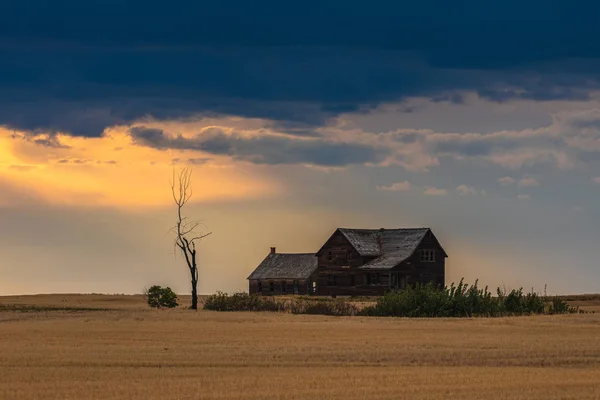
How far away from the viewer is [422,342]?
127 feet

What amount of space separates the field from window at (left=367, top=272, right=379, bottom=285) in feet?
133

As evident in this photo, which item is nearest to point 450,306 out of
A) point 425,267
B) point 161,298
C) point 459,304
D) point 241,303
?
point 459,304

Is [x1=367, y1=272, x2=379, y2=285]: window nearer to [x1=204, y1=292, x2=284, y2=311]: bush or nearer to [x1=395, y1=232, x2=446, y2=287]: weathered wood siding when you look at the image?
[x1=395, y1=232, x2=446, y2=287]: weathered wood siding

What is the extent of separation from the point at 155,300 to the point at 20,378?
45.7 m

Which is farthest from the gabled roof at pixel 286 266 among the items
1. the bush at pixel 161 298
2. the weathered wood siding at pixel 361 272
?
the bush at pixel 161 298

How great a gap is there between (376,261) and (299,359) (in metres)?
62.5

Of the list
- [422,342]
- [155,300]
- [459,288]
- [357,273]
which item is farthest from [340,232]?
[422,342]

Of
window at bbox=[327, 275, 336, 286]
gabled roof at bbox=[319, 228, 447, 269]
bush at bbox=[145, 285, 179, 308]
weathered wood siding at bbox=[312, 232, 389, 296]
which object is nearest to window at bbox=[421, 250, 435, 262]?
gabled roof at bbox=[319, 228, 447, 269]

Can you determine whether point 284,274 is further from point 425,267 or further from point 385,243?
point 425,267

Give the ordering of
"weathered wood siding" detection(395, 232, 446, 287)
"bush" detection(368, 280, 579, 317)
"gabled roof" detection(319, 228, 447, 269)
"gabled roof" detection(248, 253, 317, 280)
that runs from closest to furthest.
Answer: "bush" detection(368, 280, 579, 317), "weathered wood siding" detection(395, 232, 446, 287), "gabled roof" detection(319, 228, 447, 269), "gabled roof" detection(248, 253, 317, 280)

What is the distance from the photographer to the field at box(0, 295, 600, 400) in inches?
966

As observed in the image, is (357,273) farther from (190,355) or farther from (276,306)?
(190,355)

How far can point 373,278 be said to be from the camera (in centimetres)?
9438

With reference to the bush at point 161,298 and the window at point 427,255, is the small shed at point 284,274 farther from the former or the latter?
the bush at point 161,298
